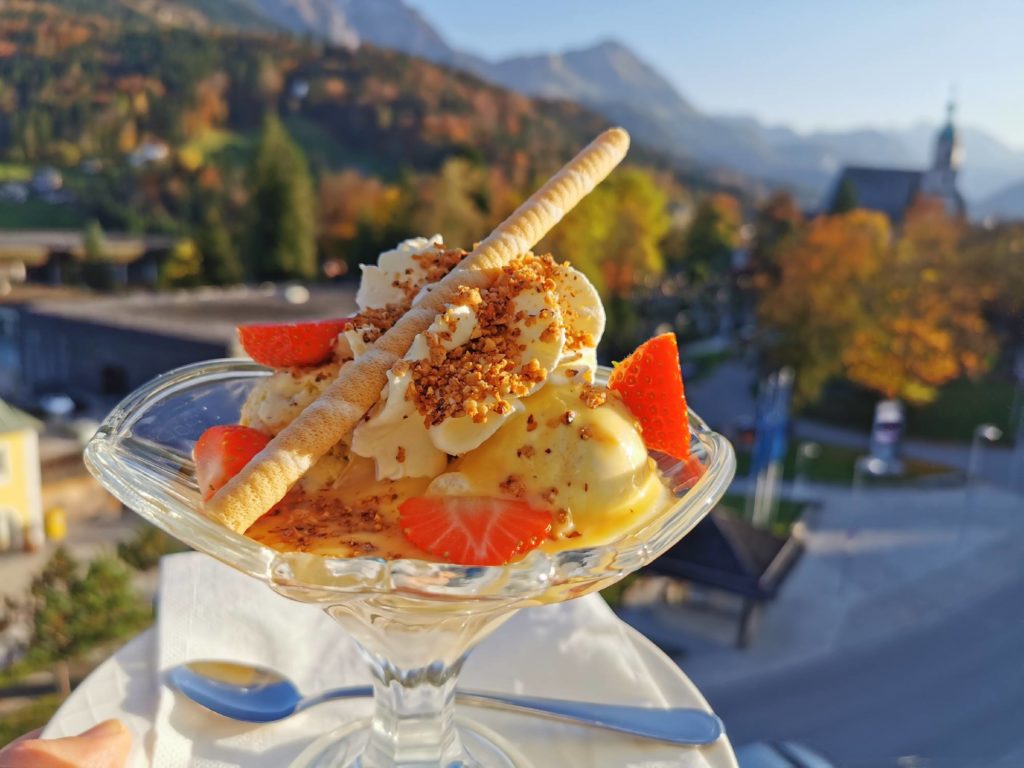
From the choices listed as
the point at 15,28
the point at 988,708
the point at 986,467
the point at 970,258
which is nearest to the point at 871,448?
the point at 986,467

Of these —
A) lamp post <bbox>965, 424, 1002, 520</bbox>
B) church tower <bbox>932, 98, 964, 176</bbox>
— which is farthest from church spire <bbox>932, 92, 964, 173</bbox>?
lamp post <bbox>965, 424, 1002, 520</bbox>

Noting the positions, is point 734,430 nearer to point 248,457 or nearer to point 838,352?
point 838,352

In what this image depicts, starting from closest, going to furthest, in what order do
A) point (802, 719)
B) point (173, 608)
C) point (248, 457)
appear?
1. point (248, 457)
2. point (173, 608)
3. point (802, 719)

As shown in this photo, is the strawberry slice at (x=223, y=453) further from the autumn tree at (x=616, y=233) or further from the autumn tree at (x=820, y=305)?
the autumn tree at (x=616, y=233)

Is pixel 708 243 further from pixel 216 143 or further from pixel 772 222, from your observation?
pixel 216 143

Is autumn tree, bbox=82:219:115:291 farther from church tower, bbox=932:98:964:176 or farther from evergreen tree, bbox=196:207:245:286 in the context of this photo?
church tower, bbox=932:98:964:176

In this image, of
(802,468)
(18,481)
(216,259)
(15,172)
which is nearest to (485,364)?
(18,481)
